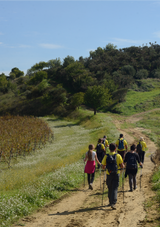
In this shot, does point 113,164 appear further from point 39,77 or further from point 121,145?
point 39,77

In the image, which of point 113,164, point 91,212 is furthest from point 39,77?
point 91,212

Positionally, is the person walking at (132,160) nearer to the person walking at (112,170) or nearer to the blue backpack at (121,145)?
the person walking at (112,170)

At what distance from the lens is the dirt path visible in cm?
712

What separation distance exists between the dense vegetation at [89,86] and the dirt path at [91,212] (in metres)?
36.1

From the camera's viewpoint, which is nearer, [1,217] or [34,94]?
[1,217]

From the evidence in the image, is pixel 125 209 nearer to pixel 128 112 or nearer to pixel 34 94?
pixel 128 112

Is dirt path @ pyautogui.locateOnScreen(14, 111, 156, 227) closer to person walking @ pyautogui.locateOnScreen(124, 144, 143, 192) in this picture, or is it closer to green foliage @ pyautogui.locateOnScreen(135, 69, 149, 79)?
person walking @ pyautogui.locateOnScreen(124, 144, 143, 192)

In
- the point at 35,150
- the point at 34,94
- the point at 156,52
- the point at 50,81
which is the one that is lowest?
the point at 35,150

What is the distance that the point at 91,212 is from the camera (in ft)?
26.3

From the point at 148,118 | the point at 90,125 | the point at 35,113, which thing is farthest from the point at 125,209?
the point at 35,113

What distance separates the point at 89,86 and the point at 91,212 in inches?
2202

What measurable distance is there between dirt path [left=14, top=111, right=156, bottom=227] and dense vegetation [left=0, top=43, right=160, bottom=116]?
36081 millimetres

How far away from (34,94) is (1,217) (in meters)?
66.8

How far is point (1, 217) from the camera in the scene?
7375 millimetres
